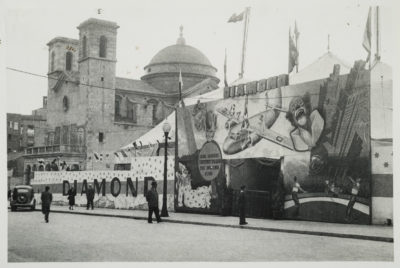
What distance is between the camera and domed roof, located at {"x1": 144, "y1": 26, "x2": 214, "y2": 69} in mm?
64312

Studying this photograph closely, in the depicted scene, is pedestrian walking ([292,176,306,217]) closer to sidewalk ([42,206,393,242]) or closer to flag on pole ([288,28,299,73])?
sidewalk ([42,206,393,242])

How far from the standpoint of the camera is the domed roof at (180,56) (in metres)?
64.3

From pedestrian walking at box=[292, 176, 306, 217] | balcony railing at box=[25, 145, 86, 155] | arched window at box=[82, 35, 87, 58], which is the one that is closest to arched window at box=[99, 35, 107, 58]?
arched window at box=[82, 35, 87, 58]

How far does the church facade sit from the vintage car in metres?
16.9

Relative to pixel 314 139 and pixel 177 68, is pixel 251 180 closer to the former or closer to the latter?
pixel 314 139

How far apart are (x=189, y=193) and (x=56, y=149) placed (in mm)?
30612

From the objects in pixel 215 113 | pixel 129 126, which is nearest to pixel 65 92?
pixel 129 126

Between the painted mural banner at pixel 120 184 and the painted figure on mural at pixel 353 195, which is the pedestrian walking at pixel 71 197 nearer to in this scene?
the painted mural banner at pixel 120 184

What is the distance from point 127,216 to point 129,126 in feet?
115

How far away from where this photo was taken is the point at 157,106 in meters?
63.5

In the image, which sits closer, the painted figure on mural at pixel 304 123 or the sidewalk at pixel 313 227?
the sidewalk at pixel 313 227

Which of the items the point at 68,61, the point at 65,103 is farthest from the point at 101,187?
the point at 68,61

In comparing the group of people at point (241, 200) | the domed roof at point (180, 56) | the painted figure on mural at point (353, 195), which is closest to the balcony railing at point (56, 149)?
the domed roof at point (180, 56)

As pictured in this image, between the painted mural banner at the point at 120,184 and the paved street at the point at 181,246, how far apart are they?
34.7 ft
